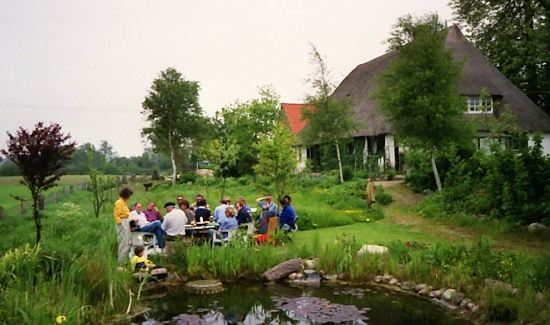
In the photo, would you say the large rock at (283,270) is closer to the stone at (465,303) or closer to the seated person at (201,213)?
the stone at (465,303)

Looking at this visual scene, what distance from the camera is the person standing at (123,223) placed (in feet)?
32.4

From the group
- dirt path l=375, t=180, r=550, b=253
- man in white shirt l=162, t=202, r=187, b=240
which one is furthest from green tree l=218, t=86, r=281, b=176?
man in white shirt l=162, t=202, r=187, b=240

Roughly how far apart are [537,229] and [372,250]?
522 centimetres

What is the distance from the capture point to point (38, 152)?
1091 centimetres

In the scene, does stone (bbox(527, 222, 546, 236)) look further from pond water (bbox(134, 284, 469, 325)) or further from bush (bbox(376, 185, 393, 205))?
bush (bbox(376, 185, 393, 205))

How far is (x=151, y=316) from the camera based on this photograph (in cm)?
783

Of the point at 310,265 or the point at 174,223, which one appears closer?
the point at 310,265

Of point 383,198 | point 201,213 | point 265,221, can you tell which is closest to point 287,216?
point 265,221

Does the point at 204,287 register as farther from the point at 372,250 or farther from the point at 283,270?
the point at 372,250

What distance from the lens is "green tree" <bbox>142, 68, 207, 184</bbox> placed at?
40906mm

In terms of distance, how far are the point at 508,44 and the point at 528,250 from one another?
993 inches

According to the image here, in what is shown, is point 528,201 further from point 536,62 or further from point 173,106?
point 173,106

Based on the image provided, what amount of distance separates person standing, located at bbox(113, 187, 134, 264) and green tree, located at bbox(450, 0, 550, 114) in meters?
28.3

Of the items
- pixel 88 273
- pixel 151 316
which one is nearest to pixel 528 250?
pixel 151 316
